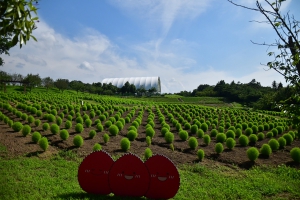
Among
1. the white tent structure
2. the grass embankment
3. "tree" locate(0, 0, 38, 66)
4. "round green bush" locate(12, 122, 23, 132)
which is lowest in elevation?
the grass embankment

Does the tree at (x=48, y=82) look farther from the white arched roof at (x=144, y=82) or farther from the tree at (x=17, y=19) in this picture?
the white arched roof at (x=144, y=82)

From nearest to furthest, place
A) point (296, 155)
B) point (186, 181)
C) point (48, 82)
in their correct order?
point (186, 181) → point (296, 155) → point (48, 82)

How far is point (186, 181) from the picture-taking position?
22.5ft

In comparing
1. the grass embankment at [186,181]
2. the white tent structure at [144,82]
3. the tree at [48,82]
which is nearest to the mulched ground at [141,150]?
the grass embankment at [186,181]

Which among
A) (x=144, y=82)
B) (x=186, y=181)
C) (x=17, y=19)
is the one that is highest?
(x=144, y=82)

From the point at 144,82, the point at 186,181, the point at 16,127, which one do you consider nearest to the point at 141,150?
the point at 186,181

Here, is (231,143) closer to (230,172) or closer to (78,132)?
(230,172)

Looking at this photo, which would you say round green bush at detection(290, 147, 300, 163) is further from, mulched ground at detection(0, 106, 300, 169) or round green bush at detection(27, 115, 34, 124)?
round green bush at detection(27, 115, 34, 124)

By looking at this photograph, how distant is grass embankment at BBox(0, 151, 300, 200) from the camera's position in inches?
217

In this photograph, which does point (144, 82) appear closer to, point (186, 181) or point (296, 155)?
point (296, 155)

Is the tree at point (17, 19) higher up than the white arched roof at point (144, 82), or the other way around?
the white arched roof at point (144, 82)

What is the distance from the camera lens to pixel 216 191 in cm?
617

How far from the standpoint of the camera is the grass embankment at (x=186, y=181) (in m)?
5.51

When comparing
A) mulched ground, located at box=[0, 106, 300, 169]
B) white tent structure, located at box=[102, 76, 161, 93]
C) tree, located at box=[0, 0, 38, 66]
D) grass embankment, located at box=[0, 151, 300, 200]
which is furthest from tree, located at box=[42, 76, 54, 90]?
white tent structure, located at box=[102, 76, 161, 93]
